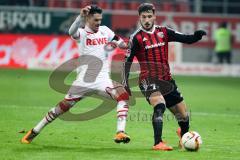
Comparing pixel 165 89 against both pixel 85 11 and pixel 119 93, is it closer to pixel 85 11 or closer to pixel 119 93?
pixel 119 93

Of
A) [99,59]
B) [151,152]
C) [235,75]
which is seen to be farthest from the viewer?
[235,75]

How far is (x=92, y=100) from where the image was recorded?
57.4ft

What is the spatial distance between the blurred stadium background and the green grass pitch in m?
0.01

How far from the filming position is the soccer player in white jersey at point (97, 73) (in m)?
9.95

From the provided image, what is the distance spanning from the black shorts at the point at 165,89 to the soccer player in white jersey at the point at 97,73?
304 millimetres

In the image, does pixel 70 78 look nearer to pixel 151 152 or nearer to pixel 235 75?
pixel 235 75

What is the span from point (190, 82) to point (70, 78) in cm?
455

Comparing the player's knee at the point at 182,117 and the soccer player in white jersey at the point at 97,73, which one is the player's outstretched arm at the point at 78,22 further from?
the player's knee at the point at 182,117

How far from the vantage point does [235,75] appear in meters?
27.4

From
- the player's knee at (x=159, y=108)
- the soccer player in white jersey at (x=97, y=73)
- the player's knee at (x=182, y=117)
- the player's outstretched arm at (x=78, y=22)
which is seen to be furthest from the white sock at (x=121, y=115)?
the player's outstretched arm at (x=78, y=22)

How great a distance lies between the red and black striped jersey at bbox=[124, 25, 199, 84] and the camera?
1000cm

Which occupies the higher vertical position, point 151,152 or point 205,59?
point 151,152

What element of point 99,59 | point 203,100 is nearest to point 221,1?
point 203,100

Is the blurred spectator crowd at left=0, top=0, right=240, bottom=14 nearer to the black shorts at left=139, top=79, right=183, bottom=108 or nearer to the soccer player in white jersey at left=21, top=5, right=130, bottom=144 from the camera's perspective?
the soccer player in white jersey at left=21, top=5, right=130, bottom=144
